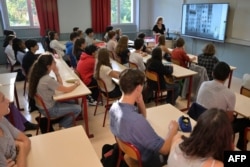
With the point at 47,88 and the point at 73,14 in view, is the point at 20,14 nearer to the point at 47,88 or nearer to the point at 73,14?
the point at 73,14

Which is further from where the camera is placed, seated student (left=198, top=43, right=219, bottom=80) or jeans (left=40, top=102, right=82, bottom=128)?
seated student (left=198, top=43, right=219, bottom=80)

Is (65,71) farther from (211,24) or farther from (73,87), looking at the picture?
(211,24)

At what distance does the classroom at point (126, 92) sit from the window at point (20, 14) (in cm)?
4

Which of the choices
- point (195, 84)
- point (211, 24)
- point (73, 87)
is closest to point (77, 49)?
point (73, 87)

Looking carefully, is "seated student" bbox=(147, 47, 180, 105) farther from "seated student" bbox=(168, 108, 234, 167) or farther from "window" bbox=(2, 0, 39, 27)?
"window" bbox=(2, 0, 39, 27)

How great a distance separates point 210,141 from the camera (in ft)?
3.51

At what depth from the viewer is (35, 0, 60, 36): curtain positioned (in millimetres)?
6488

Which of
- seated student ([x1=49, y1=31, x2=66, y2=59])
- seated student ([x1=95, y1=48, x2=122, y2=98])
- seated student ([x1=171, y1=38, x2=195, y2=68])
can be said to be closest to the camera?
seated student ([x1=95, y1=48, x2=122, y2=98])

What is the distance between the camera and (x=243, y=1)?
473 centimetres

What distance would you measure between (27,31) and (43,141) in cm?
602

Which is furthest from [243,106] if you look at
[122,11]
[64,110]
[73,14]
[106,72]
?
[122,11]

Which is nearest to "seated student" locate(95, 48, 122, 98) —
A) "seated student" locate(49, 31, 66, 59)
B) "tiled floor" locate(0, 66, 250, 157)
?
"tiled floor" locate(0, 66, 250, 157)

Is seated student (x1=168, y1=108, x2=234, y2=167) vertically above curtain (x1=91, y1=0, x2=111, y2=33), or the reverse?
curtain (x1=91, y1=0, x2=111, y2=33)

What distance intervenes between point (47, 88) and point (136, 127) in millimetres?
1430
